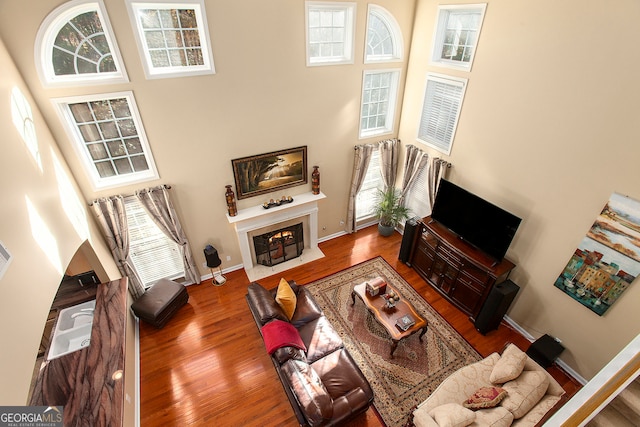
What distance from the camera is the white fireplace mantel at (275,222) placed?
6359mm

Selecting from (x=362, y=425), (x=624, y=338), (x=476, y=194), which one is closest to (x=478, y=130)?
(x=476, y=194)

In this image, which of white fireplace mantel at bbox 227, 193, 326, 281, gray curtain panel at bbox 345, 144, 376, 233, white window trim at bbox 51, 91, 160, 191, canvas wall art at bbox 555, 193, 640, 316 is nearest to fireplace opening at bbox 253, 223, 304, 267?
white fireplace mantel at bbox 227, 193, 326, 281

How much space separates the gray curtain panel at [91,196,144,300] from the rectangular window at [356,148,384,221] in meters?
4.95

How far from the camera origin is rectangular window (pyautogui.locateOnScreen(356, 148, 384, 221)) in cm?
756

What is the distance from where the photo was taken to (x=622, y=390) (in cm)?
276

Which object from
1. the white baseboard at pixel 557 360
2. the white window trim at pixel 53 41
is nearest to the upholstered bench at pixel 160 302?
the white window trim at pixel 53 41

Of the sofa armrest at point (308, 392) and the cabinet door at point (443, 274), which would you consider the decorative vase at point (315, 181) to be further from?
the sofa armrest at point (308, 392)

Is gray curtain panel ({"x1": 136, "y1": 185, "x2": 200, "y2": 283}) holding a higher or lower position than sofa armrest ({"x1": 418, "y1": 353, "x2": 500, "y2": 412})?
higher

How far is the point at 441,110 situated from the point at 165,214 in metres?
5.61

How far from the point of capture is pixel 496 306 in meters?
5.16

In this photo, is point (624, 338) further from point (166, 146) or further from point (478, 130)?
point (166, 146)

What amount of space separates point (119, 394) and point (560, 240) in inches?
249

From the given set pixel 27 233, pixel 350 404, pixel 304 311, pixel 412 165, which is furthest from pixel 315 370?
pixel 412 165

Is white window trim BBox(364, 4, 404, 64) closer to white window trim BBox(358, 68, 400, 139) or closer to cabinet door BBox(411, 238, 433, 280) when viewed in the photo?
white window trim BBox(358, 68, 400, 139)
